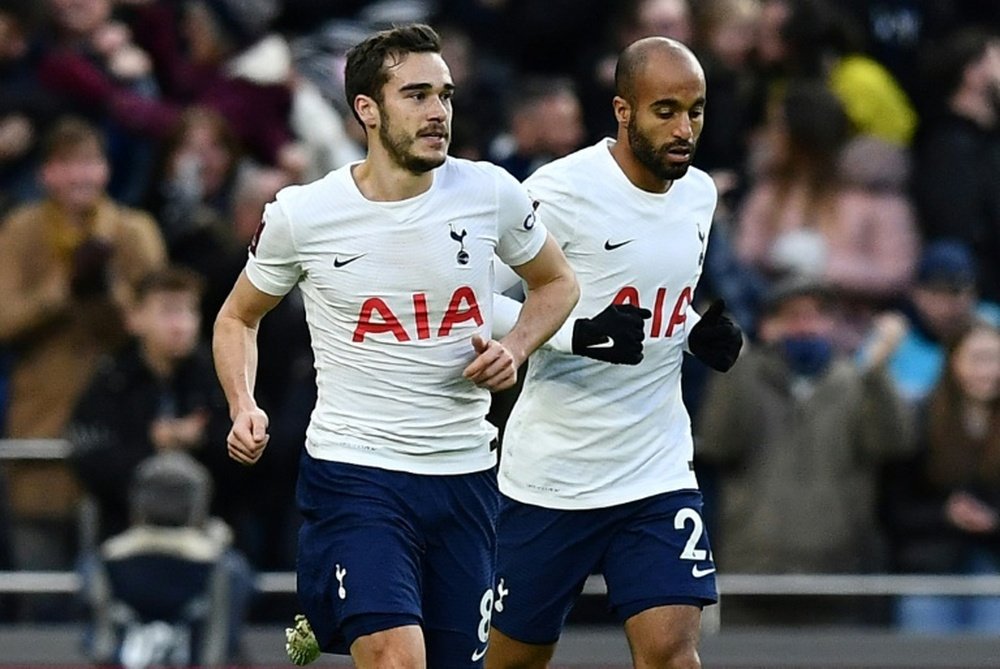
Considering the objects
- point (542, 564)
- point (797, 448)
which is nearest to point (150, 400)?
point (797, 448)

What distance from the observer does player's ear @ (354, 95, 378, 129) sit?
7.32 m

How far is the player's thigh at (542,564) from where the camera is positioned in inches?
318

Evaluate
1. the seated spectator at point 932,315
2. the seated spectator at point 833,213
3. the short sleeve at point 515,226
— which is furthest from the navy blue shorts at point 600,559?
the seated spectator at point 833,213

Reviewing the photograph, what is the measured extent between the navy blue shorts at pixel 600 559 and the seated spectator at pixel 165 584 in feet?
8.48

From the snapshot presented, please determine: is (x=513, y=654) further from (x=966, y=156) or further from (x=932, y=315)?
(x=966, y=156)

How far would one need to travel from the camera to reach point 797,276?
38.6 feet

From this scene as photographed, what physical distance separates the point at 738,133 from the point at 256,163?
251 centimetres

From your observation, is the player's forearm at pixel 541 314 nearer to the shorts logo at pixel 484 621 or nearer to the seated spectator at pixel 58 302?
the shorts logo at pixel 484 621

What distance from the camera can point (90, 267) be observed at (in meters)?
11.4

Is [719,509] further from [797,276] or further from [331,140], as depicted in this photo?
[331,140]

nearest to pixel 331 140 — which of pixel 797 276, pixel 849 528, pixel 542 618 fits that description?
pixel 797 276

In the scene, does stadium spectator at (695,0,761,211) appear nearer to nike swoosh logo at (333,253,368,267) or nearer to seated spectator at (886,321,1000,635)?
seated spectator at (886,321,1000,635)

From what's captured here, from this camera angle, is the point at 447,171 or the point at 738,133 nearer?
the point at 447,171

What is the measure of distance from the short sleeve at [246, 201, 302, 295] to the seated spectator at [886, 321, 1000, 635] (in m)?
4.72
